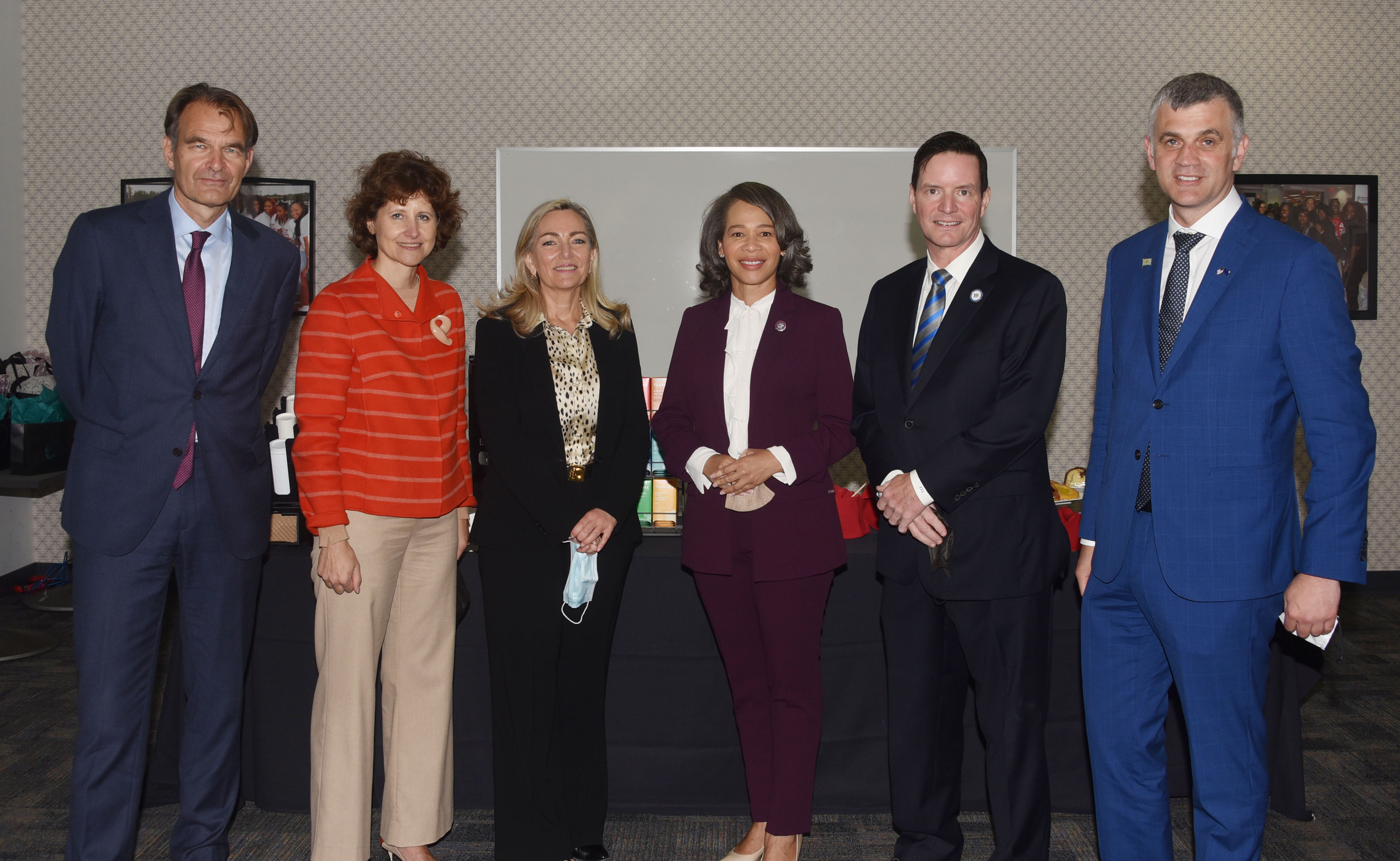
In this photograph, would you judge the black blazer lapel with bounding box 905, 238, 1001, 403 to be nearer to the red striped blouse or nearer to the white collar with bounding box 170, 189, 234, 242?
the red striped blouse

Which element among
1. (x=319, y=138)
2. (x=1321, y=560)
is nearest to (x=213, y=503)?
(x=1321, y=560)

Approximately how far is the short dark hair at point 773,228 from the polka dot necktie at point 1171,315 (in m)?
0.90

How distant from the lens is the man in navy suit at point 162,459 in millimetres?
2141

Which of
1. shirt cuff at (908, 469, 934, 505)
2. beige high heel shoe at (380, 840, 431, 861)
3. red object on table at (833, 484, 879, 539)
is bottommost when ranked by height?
beige high heel shoe at (380, 840, 431, 861)

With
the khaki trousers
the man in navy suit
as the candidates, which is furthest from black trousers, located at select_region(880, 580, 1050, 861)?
the man in navy suit

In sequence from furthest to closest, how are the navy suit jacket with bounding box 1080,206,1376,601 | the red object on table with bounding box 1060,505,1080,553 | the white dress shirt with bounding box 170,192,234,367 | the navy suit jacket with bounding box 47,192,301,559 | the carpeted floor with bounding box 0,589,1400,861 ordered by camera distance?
1. the red object on table with bounding box 1060,505,1080,553
2. the carpeted floor with bounding box 0,589,1400,861
3. the white dress shirt with bounding box 170,192,234,367
4. the navy suit jacket with bounding box 47,192,301,559
5. the navy suit jacket with bounding box 1080,206,1376,601

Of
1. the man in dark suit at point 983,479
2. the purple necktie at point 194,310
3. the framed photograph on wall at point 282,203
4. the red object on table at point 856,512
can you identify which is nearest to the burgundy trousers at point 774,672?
the man in dark suit at point 983,479

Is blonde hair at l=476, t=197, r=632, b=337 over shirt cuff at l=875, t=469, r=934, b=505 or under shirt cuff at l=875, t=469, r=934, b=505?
over

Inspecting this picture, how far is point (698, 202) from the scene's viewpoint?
17.6ft

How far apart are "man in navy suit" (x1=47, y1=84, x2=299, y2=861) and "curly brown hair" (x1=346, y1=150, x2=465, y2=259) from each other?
0.28 metres

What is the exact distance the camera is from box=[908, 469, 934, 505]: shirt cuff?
218cm

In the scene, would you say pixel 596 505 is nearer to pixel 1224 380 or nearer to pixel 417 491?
pixel 417 491

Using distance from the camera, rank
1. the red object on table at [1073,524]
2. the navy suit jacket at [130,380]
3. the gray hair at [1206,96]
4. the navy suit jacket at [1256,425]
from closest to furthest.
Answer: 1. the navy suit jacket at [1256,425]
2. the gray hair at [1206,96]
3. the navy suit jacket at [130,380]
4. the red object on table at [1073,524]

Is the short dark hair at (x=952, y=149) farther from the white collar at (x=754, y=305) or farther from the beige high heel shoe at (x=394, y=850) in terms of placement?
the beige high heel shoe at (x=394, y=850)
